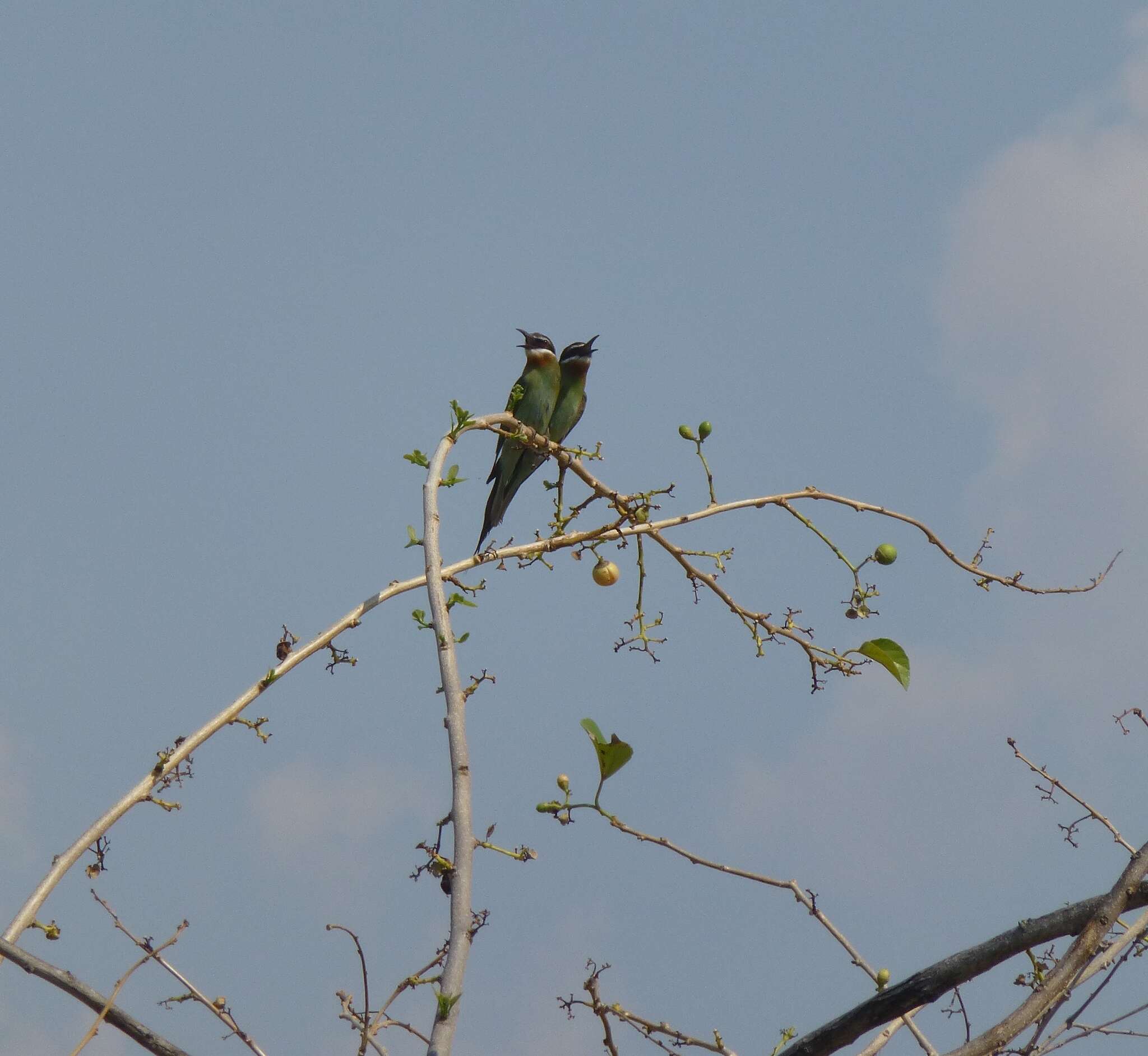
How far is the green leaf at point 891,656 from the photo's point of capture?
3.61 meters

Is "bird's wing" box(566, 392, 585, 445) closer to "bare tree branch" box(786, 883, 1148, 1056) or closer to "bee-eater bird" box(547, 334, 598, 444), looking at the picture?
"bee-eater bird" box(547, 334, 598, 444)

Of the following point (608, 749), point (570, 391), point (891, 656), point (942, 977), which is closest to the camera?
point (942, 977)

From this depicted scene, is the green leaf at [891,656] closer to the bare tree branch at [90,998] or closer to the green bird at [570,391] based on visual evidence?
the bare tree branch at [90,998]

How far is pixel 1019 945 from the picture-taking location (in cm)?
194

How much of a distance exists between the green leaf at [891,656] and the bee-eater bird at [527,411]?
2.81 meters

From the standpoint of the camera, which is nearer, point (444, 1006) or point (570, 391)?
point (444, 1006)

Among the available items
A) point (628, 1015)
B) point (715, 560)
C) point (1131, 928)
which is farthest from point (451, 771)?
point (715, 560)

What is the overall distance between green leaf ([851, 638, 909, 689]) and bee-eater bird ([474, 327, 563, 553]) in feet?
9.23

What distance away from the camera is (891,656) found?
361 cm

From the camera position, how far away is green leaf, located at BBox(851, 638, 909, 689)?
11.8 ft

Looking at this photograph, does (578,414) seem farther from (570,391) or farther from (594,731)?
(594,731)

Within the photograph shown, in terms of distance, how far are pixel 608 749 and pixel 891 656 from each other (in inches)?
45.0

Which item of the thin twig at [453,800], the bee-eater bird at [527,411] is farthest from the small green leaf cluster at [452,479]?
the bee-eater bird at [527,411]

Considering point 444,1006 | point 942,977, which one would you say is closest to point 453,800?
point 444,1006
